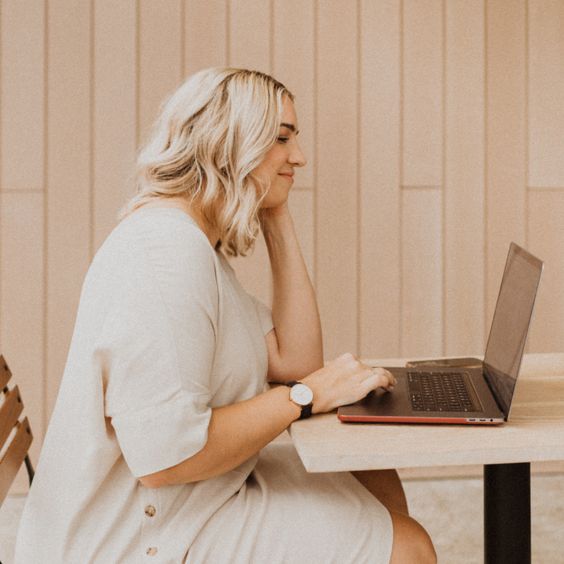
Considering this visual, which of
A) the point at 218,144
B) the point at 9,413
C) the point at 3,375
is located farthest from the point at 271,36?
the point at 9,413

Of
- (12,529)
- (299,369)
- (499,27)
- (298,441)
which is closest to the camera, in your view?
(298,441)

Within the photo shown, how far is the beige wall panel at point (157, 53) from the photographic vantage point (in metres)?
2.79

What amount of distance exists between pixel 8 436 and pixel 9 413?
44mm

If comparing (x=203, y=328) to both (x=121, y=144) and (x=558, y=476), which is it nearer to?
(x=121, y=144)

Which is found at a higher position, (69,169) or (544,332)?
(69,169)

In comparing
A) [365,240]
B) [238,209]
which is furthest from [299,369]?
[365,240]

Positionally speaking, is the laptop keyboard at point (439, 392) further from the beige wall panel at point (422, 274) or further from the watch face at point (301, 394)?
the beige wall panel at point (422, 274)

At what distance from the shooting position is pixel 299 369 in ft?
5.59

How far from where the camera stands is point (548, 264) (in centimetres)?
306

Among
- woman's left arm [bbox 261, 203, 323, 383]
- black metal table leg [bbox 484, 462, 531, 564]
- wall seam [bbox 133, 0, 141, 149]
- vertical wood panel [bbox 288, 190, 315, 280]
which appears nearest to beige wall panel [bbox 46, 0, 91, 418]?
wall seam [bbox 133, 0, 141, 149]

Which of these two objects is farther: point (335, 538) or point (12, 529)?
point (12, 529)

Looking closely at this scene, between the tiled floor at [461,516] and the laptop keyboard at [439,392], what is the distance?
41.3 inches

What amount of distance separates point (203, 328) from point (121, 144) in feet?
5.75

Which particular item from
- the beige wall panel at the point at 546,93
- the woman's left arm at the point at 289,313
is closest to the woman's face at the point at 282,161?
the woman's left arm at the point at 289,313
